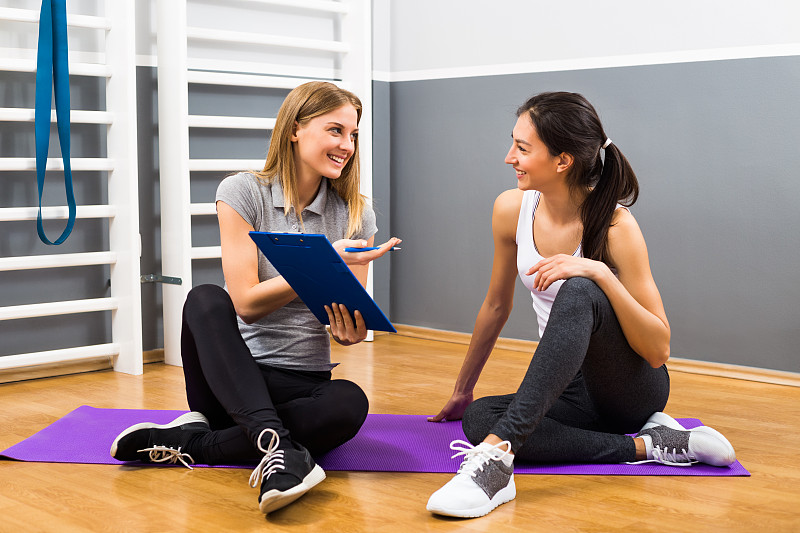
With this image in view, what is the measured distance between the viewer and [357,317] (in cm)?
163

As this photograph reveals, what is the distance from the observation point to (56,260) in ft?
8.64

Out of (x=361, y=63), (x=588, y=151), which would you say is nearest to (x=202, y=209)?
(x=361, y=63)

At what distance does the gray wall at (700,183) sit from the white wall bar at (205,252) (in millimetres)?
932

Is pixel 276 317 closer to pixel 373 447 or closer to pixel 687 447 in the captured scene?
pixel 373 447

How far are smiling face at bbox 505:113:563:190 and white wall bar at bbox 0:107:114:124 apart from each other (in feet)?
4.73

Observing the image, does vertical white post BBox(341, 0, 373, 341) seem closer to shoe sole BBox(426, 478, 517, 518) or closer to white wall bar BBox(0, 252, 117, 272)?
white wall bar BBox(0, 252, 117, 272)

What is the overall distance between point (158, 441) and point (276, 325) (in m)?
0.32

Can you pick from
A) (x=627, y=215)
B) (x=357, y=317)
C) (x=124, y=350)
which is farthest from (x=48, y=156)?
(x=627, y=215)

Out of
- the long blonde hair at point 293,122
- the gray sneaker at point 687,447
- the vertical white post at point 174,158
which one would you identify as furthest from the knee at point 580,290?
the vertical white post at point 174,158

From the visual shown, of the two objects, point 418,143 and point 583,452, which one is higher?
point 418,143

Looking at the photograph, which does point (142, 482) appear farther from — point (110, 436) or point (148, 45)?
point (148, 45)

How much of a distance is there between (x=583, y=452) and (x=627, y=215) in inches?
18.4

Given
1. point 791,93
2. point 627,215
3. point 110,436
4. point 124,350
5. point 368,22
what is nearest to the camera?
point 627,215

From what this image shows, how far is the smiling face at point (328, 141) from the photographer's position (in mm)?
1789
